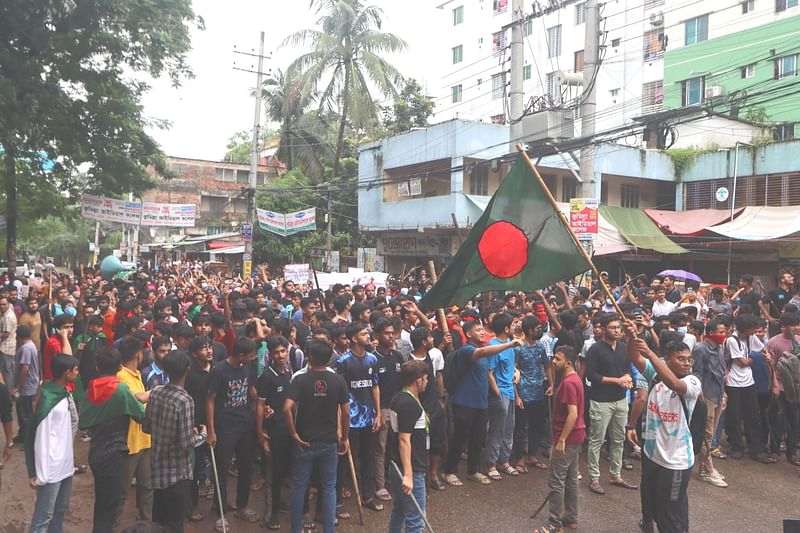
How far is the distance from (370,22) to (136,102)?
1448 cm

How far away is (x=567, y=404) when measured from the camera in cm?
515

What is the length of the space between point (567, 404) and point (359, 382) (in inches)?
72.5

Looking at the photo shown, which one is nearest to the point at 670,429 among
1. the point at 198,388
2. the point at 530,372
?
the point at 530,372

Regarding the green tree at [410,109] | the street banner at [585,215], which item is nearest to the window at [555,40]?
the green tree at [410,109]

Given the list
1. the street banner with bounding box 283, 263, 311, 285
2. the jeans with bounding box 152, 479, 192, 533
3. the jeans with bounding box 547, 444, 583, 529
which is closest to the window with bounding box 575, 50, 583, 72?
the street banner with bounding box 283, 263, 311, 285

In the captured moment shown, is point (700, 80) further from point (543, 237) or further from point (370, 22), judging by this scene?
point (543, 237)

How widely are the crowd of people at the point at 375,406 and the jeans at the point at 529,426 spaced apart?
2 cm

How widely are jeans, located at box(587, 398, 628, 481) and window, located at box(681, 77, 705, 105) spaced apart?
26.0m

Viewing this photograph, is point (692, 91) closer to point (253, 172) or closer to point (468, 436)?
point (253, 172)

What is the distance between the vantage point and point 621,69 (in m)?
34.8

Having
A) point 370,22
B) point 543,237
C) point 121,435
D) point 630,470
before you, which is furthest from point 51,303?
point 370,22

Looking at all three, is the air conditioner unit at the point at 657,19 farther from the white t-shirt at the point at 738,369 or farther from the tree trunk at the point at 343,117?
the white t-shirt at the point at 738,369

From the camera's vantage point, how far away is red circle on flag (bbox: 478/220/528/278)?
5.56 metres

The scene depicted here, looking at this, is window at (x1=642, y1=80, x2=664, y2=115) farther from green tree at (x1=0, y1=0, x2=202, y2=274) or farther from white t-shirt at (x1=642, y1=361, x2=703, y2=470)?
white t-shirt at (x1=642, y1=361, x2=703, y2=470)
